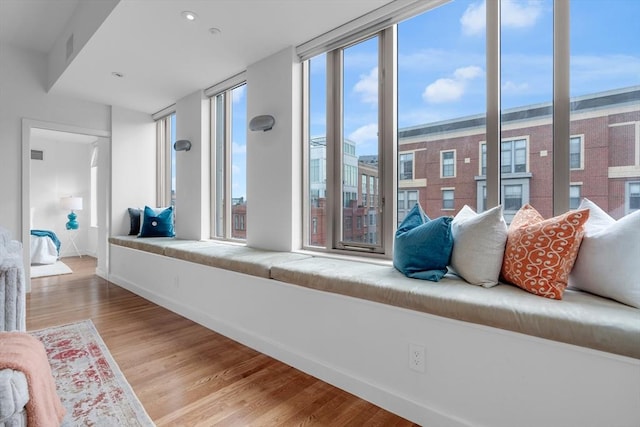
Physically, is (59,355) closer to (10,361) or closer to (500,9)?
(10,361)

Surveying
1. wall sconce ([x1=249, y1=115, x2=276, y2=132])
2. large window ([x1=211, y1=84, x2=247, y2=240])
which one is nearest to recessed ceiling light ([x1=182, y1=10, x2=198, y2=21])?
wall sconce ([x1=249, y1=115, x2=276, y2=132])

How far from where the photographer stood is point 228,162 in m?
3.94

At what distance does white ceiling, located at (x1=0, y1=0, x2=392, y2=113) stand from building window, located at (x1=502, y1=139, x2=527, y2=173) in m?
1.30

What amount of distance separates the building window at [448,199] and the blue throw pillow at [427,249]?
1.40 feet

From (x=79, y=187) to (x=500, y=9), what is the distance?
8.18 metres

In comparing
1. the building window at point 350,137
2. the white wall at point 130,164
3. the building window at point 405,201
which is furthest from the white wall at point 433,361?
the white wall at point 130,164

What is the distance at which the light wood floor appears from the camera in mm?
1657

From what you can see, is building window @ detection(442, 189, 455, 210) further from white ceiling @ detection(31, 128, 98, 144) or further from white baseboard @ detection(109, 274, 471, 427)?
white ceiling @ detection(31, 128, 98, 144)

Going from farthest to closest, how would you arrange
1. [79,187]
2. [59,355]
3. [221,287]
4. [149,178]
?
[79,187]
[149,178]
[221,287]
[59,355]

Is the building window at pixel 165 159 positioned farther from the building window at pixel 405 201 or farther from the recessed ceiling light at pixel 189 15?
the building window at pixel 405 201

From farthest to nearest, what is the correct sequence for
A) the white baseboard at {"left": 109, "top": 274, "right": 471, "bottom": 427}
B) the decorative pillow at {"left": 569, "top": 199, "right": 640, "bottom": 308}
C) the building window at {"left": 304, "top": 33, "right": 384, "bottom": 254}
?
the building window at {"left": 304, "top": 33, "right": 384, "bottom": 254}
the white baseboard at {"left": 109, "top": 274, "right": 471, "bottom": 427}
the decorative pillow at {"left": 569, "top": 199, "right": 640, "bottom": 308}

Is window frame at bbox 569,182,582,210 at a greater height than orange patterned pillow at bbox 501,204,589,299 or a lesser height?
greater

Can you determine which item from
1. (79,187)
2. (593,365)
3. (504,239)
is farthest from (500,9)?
(79,187)

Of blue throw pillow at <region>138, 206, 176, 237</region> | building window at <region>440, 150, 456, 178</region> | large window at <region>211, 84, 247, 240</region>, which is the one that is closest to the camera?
building window at <region>440, 150, 456, 178</region>
